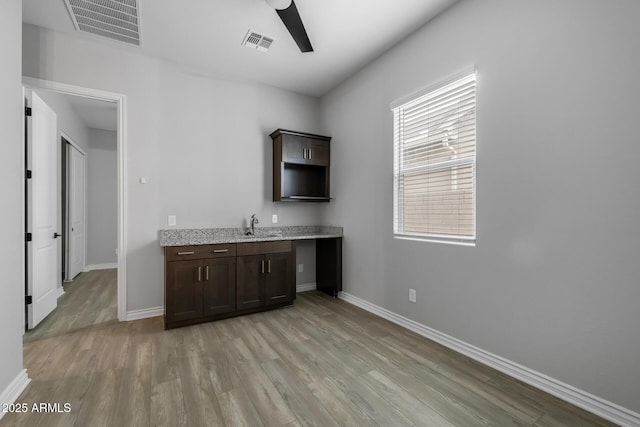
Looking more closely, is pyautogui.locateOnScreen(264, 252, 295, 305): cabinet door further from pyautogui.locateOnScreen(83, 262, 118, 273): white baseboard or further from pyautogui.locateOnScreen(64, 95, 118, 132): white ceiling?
pyautogui.locateOnScreen(83, 262, 118, 273): white baseboard

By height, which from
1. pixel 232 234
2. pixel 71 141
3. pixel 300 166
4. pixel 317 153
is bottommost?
pixel 232 234

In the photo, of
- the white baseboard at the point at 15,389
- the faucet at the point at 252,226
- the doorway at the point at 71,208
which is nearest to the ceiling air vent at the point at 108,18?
the faucet at the point at 252,226

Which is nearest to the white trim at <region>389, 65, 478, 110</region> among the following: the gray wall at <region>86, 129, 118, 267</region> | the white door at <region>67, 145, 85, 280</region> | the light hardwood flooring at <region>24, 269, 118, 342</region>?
the light hardwood flooring at <region>24, 269, 118, 342</region>

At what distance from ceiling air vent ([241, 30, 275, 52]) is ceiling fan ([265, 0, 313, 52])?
730 millimetres

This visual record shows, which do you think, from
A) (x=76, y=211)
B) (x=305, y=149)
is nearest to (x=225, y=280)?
(x=305, y=149)

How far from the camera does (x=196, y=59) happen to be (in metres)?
3.37

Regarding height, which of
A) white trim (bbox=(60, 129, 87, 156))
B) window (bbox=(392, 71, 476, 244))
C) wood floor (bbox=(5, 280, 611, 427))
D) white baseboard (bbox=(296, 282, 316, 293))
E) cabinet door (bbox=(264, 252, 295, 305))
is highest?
white trim (bbox=(60, 129, 87, 156))

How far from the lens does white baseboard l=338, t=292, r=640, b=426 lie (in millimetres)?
1625

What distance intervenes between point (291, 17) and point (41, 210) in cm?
320

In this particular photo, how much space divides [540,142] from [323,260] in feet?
9.60

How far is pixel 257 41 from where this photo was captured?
301cm

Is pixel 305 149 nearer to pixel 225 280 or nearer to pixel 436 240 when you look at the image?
pixel 225 280

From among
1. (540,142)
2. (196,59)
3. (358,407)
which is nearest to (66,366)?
(358,407)

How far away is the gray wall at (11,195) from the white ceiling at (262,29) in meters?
0.99
